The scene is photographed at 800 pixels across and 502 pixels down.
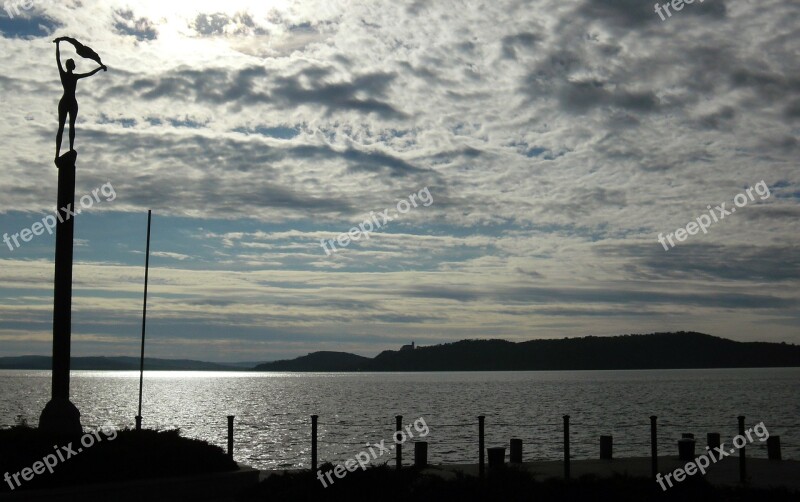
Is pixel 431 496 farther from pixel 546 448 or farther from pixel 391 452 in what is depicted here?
pixel 546 448

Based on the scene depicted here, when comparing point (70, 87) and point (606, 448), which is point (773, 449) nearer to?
point (606, 448)

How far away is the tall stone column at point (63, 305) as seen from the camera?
1681 centimetres

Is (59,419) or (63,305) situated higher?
(63,305)

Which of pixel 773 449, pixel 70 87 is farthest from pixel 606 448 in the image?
pixel 70 87

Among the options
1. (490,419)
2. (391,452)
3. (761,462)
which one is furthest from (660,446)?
(490,419)

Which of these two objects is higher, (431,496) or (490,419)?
(431,496)

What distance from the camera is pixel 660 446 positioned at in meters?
44.6

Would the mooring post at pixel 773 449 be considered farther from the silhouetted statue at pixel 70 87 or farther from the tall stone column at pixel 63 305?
the silhouetted statue at pixel 70 87

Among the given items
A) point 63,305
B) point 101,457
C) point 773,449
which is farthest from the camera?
point 773,449

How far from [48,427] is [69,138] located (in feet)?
20.2

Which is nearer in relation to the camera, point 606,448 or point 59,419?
point 59,419

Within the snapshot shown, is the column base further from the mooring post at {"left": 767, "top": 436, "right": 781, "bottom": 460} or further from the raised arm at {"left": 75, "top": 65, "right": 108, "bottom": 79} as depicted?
the mooring post at {"left": 767, "top": 436, "right": 781, "bottom": 460}

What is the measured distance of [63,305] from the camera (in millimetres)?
17359

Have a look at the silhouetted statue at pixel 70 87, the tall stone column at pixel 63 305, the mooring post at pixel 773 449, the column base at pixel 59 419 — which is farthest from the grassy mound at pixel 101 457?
the mooring post at pixel 773 449
